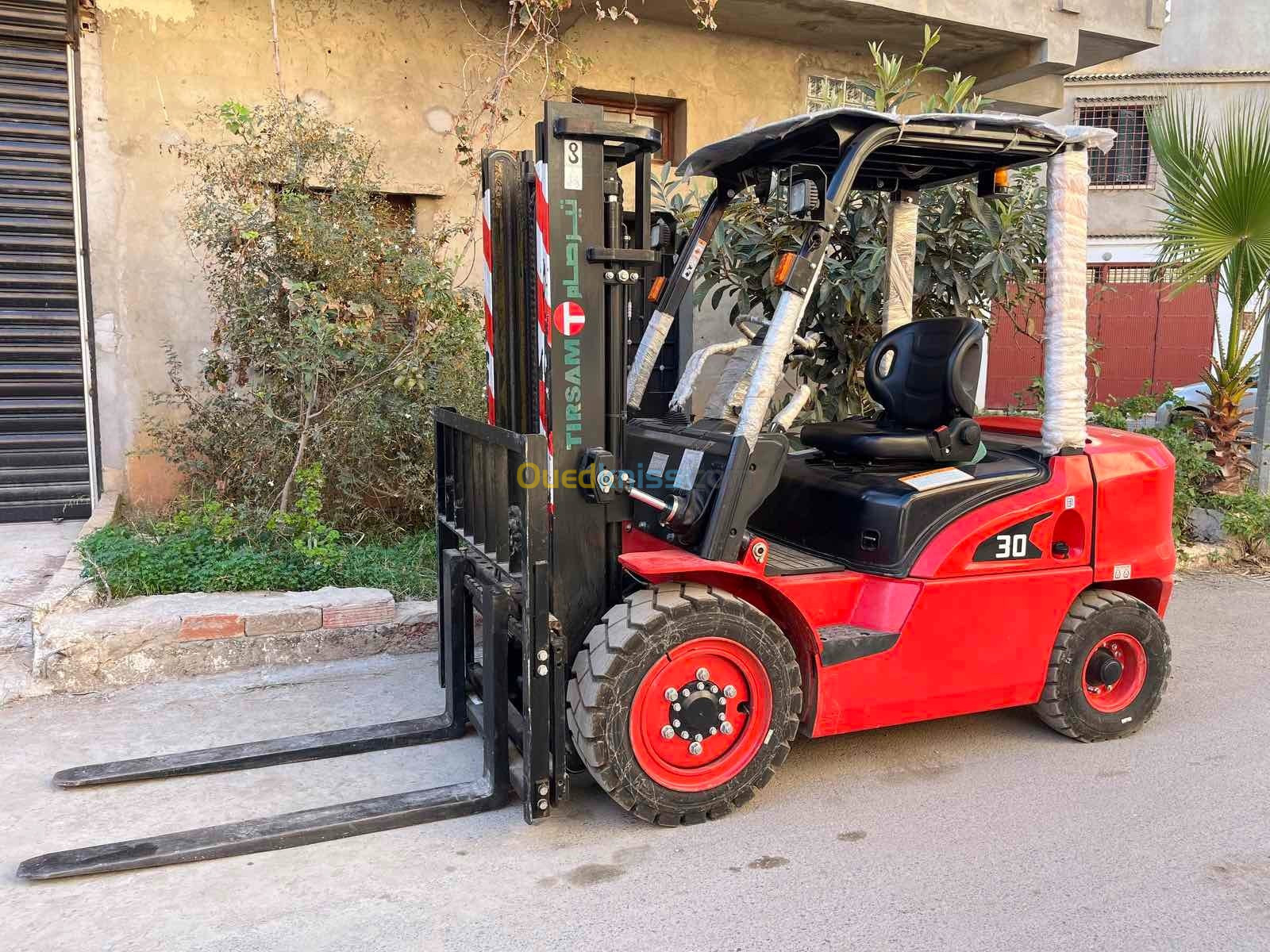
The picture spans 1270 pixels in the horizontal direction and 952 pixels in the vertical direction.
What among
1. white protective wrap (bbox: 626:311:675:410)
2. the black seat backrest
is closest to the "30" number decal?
the black seat backrest

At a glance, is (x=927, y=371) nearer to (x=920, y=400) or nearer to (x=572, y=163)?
(x=920, y=400)

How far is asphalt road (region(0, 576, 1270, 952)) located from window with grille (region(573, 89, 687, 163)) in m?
6.85

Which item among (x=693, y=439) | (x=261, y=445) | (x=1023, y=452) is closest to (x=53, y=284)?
(x=261, y=445)

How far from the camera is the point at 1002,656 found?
14.1ft

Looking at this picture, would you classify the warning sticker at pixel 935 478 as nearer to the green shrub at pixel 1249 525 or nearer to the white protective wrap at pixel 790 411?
the white protective wrap at pixel 790 411

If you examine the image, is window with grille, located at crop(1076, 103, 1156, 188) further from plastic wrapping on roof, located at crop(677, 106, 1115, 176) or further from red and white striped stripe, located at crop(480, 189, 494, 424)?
red and white striped stripe, located at crop(480, 189, 494, 424)

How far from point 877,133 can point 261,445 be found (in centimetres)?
458

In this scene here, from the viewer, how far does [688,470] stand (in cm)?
397

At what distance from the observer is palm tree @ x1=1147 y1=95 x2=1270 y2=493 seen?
769 cm

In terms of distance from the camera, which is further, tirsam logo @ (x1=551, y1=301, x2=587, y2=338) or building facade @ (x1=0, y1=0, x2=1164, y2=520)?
building facade @ (x1=0, y1=0, x2=1164, y2=520)

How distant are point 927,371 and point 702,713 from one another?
2.07 metres

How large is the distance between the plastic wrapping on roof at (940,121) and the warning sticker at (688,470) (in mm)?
1370

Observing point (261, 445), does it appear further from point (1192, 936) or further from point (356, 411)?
point (1192, 936)

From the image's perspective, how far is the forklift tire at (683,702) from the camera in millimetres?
3600
